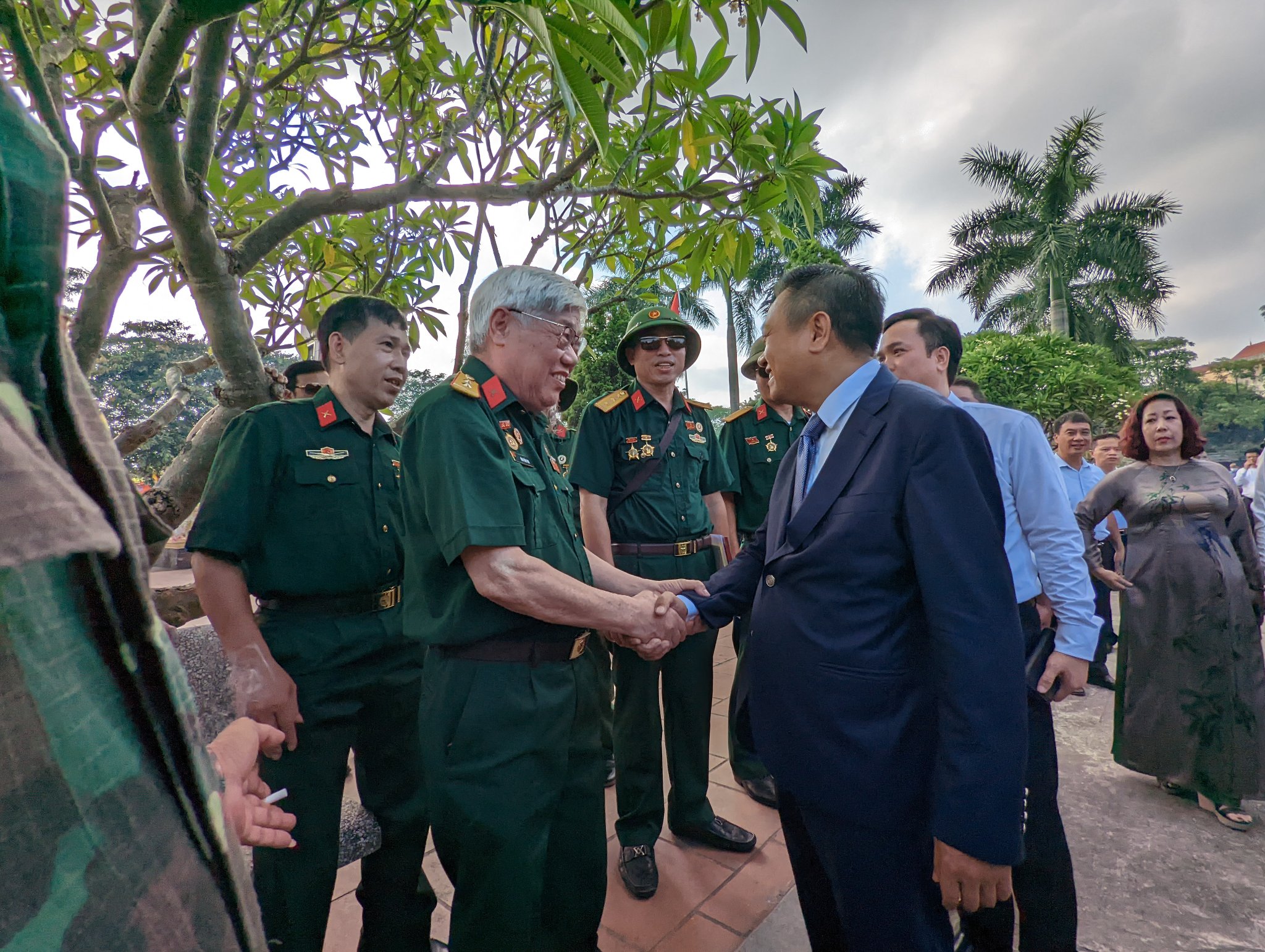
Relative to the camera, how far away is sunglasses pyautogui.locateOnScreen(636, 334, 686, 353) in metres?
3.49

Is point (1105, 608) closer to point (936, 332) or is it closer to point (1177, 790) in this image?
point (1177, 790)

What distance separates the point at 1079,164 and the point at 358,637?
3123 cm

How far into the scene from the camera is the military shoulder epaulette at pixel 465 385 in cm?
180

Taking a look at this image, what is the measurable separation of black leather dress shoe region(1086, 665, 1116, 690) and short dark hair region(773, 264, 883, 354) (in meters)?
5.06

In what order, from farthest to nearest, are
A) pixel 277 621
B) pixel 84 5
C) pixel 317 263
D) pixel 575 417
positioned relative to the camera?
1. pixel 575 417
2. pixel 317 263
3. pixel 84 5
4. pixel 277 621

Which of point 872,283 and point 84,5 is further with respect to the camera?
point 84,5

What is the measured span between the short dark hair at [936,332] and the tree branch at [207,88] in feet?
7.65

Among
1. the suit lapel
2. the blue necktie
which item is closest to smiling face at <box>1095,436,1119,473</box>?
the blue necktie

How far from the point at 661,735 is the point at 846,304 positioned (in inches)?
85.5

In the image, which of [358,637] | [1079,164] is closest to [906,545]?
[358,637]

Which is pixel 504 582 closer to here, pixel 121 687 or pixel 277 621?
pixel 277 621

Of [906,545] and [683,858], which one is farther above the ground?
[906,545]

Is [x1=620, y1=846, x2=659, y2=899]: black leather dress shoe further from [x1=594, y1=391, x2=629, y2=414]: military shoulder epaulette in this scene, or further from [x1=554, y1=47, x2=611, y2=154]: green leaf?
[x1=554, y1=47, x2=611, y2=154]: green leaf

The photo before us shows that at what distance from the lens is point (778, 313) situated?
188 cm
